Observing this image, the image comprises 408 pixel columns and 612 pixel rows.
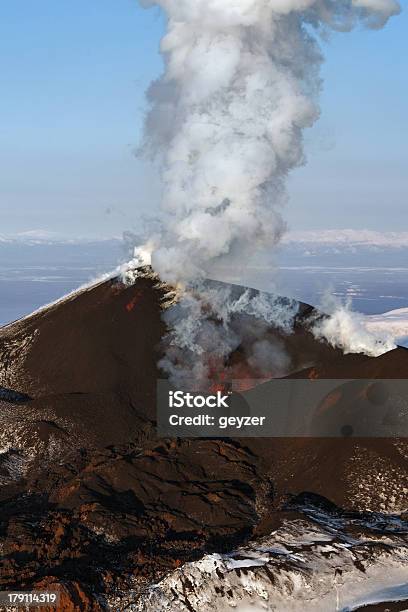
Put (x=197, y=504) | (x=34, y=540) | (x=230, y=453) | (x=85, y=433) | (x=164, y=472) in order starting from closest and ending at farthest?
1. (x=34, y=540)
2. (x=197, y=504)
3. (x=164, y=472)
4. (x=230, y=453)
5. (x=85, y=433)

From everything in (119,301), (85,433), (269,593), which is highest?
(119,301)

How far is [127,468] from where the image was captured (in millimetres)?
48562

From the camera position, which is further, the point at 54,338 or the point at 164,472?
the point at 54,338

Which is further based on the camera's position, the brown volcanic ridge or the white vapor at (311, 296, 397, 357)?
the white vapor at (311, 296, 397, 357)

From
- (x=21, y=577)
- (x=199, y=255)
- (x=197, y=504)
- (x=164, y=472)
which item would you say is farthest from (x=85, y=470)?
(x=199, y=255)

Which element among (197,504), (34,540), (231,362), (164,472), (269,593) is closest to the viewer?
(269,593)

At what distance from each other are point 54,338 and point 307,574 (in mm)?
40565

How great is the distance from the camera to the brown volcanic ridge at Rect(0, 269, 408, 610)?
130 ft

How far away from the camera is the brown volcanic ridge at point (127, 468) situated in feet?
130

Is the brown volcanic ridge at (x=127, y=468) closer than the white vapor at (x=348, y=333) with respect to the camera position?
Yes

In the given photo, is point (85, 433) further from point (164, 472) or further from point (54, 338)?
point (54, 338)

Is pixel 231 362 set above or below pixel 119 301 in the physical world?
below

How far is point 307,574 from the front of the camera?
36.0m

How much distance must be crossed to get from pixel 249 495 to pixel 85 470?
10870 millimetres
